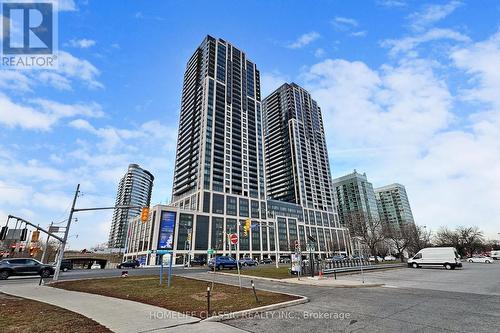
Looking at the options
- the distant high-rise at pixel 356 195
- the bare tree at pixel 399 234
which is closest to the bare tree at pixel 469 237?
the bare tree at pixel 399 234

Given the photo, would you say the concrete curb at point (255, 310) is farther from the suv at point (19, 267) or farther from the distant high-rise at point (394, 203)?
the distant high-rise at point (394, 203)

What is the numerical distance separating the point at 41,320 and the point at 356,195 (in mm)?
177172

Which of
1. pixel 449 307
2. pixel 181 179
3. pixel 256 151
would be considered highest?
pixel 256 151

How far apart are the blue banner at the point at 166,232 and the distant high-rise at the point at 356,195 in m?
159

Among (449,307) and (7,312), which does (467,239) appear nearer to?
(449,307)

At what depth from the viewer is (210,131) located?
107875 millimetres

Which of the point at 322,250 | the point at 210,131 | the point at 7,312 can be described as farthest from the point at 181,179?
the point at 7,312

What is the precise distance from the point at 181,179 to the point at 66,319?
10841 centimetres

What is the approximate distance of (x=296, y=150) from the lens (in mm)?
147625

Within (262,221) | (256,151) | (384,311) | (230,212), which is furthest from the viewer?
(256,151)

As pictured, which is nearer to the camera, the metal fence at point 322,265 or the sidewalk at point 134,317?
the sidewalk at point 134,317

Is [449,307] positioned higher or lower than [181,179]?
lower

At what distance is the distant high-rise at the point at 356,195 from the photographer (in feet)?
539

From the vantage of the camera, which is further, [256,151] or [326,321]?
[256,151]
